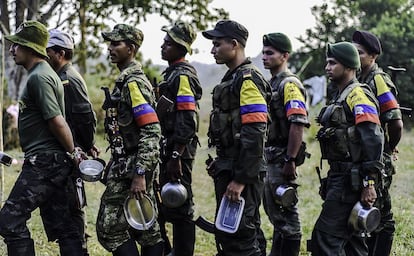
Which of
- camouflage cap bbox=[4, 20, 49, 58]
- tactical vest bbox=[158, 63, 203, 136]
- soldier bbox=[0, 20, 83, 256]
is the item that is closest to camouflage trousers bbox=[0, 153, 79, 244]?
soldier bbox=[0, 20, 83, 256]

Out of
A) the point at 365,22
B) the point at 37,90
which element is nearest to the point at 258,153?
the point at 37,90

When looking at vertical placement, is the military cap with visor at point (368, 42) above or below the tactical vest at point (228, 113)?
above

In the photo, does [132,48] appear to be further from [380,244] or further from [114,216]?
[380,244]

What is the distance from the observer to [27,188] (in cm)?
434

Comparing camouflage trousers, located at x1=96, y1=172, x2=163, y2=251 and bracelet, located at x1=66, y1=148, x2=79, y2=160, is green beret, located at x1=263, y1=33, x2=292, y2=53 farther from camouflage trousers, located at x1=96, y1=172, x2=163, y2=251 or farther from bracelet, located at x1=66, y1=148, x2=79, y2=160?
bracelet, located at x1=66, y1=148, x2=79, y2=160

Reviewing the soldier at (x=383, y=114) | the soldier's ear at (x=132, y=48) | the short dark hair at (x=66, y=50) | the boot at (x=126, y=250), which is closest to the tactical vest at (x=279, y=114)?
the soldier at (x=383, y=114)

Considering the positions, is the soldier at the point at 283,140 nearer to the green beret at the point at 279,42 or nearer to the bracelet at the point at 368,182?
the green beret at the point at 279,42

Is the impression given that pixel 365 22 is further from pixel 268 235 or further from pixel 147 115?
pixel 147 115

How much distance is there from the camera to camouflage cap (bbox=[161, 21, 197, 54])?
17.7 ft

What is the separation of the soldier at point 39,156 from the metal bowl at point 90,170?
0.22 ft

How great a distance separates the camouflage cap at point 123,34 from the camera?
4652 millimetres

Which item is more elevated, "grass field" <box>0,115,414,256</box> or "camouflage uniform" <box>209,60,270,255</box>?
"camouflage uniform" <box>209,60,270,255</box>

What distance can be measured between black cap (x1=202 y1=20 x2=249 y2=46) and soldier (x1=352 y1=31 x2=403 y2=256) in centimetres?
138

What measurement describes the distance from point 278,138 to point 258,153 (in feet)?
4.52
